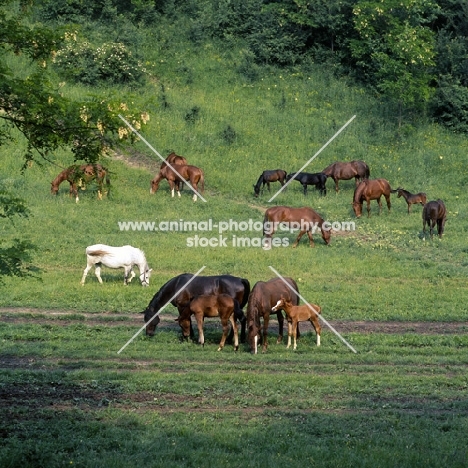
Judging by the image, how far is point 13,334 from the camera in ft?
64.6

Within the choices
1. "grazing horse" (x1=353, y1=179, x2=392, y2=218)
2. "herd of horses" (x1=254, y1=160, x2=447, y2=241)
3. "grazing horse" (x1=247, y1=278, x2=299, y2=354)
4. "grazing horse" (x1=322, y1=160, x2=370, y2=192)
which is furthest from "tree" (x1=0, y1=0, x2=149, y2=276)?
"grazing horse" (x1=322, y1=160, x2=370, y2=192)

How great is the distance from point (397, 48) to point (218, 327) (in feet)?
75.7

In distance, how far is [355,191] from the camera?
3253cm

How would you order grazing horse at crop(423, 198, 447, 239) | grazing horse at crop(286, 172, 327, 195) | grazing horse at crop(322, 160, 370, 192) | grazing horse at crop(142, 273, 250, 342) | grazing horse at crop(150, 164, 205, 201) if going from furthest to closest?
grazing horse at crop(322, 160, 370, 192)
grazing horse at crop(286, 172, 327, 195)
grazing horse at crop(150, 164, 205, 201)
grazing horse at crop(423, 198, 447, 239)
grazing horse at crop(142, 273, 250, 342)

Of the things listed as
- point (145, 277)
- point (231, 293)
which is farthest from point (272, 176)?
point (231, 293)

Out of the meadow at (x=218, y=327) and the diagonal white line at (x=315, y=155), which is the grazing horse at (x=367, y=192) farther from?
the diagonal white line at (x=315, y=155)

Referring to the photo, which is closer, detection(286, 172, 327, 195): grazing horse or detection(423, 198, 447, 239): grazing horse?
detection(423, 198, 447, 239): grazing horse

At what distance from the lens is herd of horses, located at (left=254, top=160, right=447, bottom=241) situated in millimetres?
29469

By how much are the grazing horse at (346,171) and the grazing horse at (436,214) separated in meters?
6.36

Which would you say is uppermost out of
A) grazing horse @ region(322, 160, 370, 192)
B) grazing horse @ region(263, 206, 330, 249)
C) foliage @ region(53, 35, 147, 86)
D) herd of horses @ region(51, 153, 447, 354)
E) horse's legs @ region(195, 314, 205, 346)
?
foliage @ region(53, 35, 147, 86)

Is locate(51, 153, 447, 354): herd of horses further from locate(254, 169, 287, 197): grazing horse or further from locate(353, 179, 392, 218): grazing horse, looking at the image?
locate(254, 169, 287, 197): grazing horse

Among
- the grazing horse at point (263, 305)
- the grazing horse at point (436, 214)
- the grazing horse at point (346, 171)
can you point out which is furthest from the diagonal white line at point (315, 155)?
the grazing horse at point (263, 305)

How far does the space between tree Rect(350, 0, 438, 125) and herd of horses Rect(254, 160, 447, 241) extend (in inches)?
234

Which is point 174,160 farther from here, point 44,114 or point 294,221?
point 44,114
